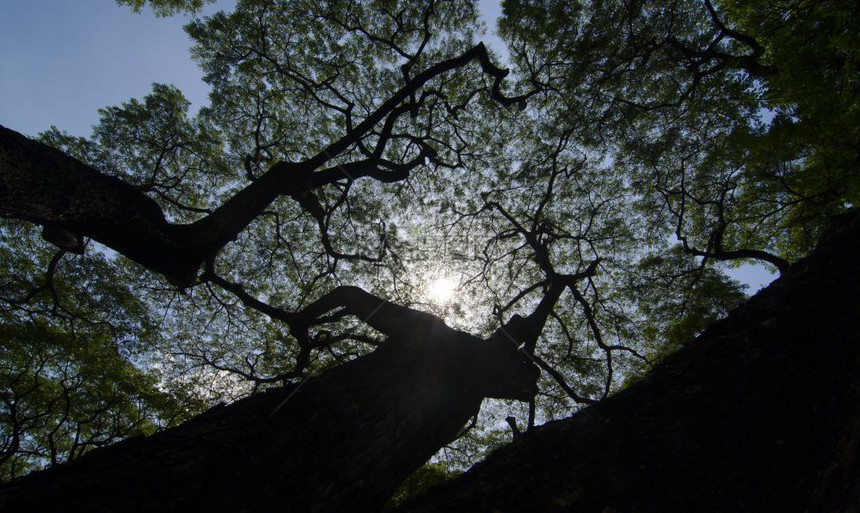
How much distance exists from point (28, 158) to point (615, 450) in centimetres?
475

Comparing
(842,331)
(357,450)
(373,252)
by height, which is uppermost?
(373,252)

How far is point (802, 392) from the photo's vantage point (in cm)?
167

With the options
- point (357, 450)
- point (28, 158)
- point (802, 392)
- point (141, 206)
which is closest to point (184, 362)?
point (141, 206)

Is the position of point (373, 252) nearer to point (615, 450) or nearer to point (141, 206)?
point (141, 206)

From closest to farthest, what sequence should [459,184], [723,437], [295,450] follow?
[723,437]
[295,450]
[459,184]

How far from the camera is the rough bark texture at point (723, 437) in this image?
1.43 m

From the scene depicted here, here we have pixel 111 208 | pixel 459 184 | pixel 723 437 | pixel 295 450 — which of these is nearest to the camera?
pixel 723 437

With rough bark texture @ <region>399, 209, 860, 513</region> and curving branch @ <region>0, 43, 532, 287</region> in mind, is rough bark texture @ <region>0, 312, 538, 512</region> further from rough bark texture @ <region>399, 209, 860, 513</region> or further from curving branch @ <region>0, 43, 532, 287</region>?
curving branch @ <region>0, 43, 532, 287</region>

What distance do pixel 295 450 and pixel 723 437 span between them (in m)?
2.42

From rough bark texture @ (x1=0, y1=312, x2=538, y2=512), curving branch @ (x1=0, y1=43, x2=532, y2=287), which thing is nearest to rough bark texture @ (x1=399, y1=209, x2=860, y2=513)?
rough bark texture @ (x1=0, y1=312, x2=538, y2=512)

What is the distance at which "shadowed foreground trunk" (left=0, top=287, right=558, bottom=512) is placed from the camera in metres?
1.82

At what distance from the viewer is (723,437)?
1.62m

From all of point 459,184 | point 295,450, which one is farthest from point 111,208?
point 459,184

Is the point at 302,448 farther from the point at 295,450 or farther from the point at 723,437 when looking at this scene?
the point at 723,437
